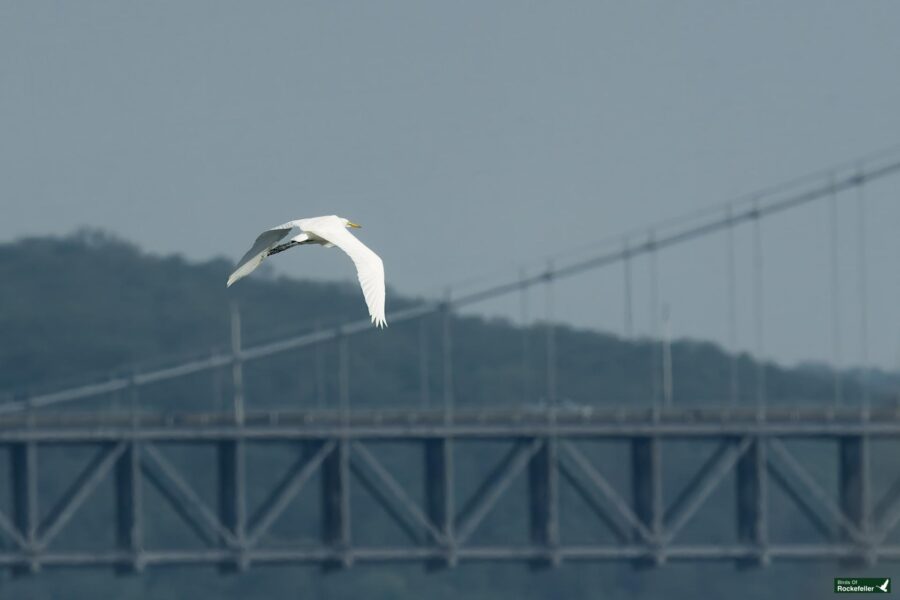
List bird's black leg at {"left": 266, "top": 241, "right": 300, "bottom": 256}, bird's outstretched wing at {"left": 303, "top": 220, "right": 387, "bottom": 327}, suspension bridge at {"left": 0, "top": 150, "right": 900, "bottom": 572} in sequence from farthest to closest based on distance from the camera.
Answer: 1. suspension bridge at {"left": 0, "top": 150, "right": 900, "bottom": 572}
2. bird's black leg at {"left": 266, "top": 241, "right": 300, "bottom": 256}
3. bird's outstretched wing at {"left": 303, "top": 220, "right": 387, "bottom": 327}

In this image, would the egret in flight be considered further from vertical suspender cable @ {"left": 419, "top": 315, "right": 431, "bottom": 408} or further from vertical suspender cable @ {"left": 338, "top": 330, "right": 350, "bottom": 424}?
vertical suspender cable @ {"left": 419, "top": 315, "right": 431, "bottom": 408}

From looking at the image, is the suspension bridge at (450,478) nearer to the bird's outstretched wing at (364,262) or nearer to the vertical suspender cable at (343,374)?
the vertical suspender cable at (343,374)

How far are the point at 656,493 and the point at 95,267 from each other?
7201cm

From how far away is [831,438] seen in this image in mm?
83875

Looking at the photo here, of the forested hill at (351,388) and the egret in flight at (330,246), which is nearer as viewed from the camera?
the egret in flight at (330,246)

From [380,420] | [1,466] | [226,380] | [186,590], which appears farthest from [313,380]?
[380,420]

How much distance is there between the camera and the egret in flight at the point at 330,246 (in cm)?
3152

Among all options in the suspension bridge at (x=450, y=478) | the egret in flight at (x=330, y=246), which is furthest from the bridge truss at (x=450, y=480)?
the egret in flight at (x=330, y=246)

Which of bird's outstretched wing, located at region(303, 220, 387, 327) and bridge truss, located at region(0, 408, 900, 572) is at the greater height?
bird's outstretched wing, located at region(303, 220, 387, 327)

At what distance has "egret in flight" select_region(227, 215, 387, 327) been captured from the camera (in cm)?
3152

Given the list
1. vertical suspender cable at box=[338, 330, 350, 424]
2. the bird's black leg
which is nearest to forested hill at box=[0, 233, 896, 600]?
vertical suspender cable at box=[338, 330, 350, 424]

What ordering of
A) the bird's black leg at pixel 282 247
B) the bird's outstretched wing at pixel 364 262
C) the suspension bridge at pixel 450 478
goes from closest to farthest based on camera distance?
the bird's outstretched wing at pixel 364 262 < the bird's black leg at pixel 282 247 < the suspension bridge at pixel 450 478

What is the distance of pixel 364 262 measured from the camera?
33.0m

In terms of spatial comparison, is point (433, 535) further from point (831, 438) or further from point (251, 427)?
point (831, 438)
